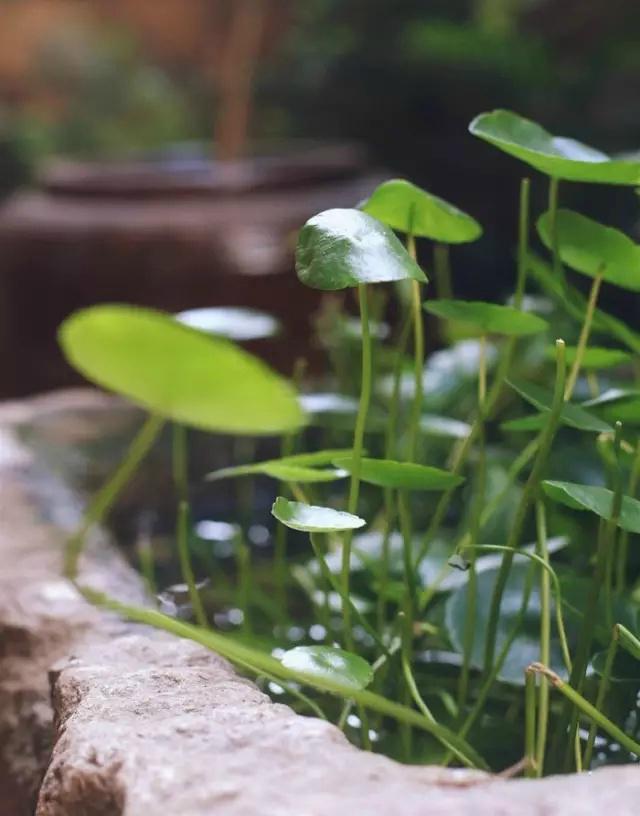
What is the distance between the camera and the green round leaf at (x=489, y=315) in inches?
19.9

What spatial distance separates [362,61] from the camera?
1.92m

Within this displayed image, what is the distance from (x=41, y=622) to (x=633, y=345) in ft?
1.21

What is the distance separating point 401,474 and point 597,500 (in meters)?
0.09

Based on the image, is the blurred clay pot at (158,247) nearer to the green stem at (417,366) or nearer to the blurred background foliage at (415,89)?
the blurred background foliage at (415,89)

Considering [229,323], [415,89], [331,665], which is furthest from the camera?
[415,89]

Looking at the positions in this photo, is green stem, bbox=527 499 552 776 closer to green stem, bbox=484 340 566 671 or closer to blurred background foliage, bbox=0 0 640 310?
green stem, bbox=484 340 566 671

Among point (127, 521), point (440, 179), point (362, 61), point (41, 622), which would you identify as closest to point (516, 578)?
point (41, 622)

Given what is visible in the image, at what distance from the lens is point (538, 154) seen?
0.46 m

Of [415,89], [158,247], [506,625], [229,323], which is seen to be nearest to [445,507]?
[506,625]

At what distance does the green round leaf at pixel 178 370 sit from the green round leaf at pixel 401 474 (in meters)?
0.14

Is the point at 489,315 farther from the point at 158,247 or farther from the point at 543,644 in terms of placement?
the point at 158,247

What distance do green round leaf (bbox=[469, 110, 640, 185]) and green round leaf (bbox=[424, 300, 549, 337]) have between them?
7 cm

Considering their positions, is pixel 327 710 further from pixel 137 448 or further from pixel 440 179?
pixel 440 179

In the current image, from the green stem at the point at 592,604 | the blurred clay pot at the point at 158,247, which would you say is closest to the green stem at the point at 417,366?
the green stem at the point at 592,604
